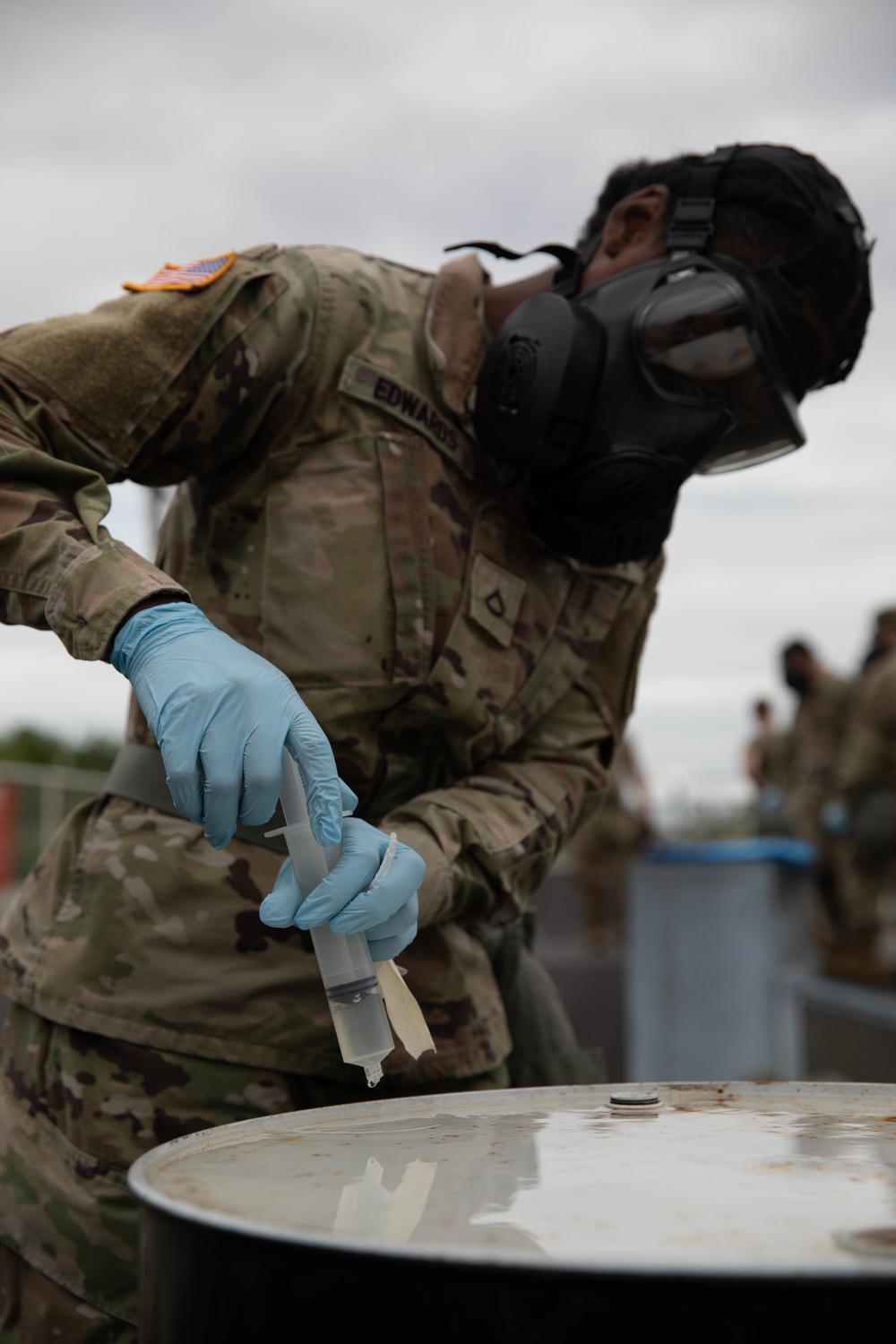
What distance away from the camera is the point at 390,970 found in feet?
4.77

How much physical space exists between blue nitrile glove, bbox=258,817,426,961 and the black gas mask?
639 millimetres

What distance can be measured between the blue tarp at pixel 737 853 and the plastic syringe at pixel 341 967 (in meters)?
4.49

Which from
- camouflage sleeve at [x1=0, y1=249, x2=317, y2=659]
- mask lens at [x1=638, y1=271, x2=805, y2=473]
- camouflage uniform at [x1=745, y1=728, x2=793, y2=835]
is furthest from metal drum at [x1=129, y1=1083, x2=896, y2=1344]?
camouflage uniform at [x1=745, y1=728, x2=793, y2=835]

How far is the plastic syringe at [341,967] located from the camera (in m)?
1.37

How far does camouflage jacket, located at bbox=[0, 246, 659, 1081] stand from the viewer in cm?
165

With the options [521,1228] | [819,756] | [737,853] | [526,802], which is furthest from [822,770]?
[521,1228]

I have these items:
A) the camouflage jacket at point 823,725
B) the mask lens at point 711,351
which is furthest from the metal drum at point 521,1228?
the camouflage jacket at point 823,725

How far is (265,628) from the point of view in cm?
178

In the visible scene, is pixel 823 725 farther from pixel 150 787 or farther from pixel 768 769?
pixel 150 787

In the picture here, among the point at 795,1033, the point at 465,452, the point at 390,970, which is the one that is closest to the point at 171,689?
the point at 390,970

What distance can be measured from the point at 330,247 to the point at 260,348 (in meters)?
0.28

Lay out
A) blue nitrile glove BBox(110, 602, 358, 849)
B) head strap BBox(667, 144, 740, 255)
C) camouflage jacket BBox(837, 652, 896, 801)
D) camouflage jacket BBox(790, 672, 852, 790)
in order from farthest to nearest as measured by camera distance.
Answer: camouflage jacket BBox(790, 672, 852, 790), camouflage jacket BBox(837, 652, 896, 801), head strap BBox(667, 144, 740, 255), blue nitrile glove BBox(110, 602, 358, 849)

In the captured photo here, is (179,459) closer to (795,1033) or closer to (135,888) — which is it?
(135,888)

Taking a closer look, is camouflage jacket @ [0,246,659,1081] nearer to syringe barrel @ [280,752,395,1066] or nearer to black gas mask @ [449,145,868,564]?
black gas mask @ [449,145,868,564]
